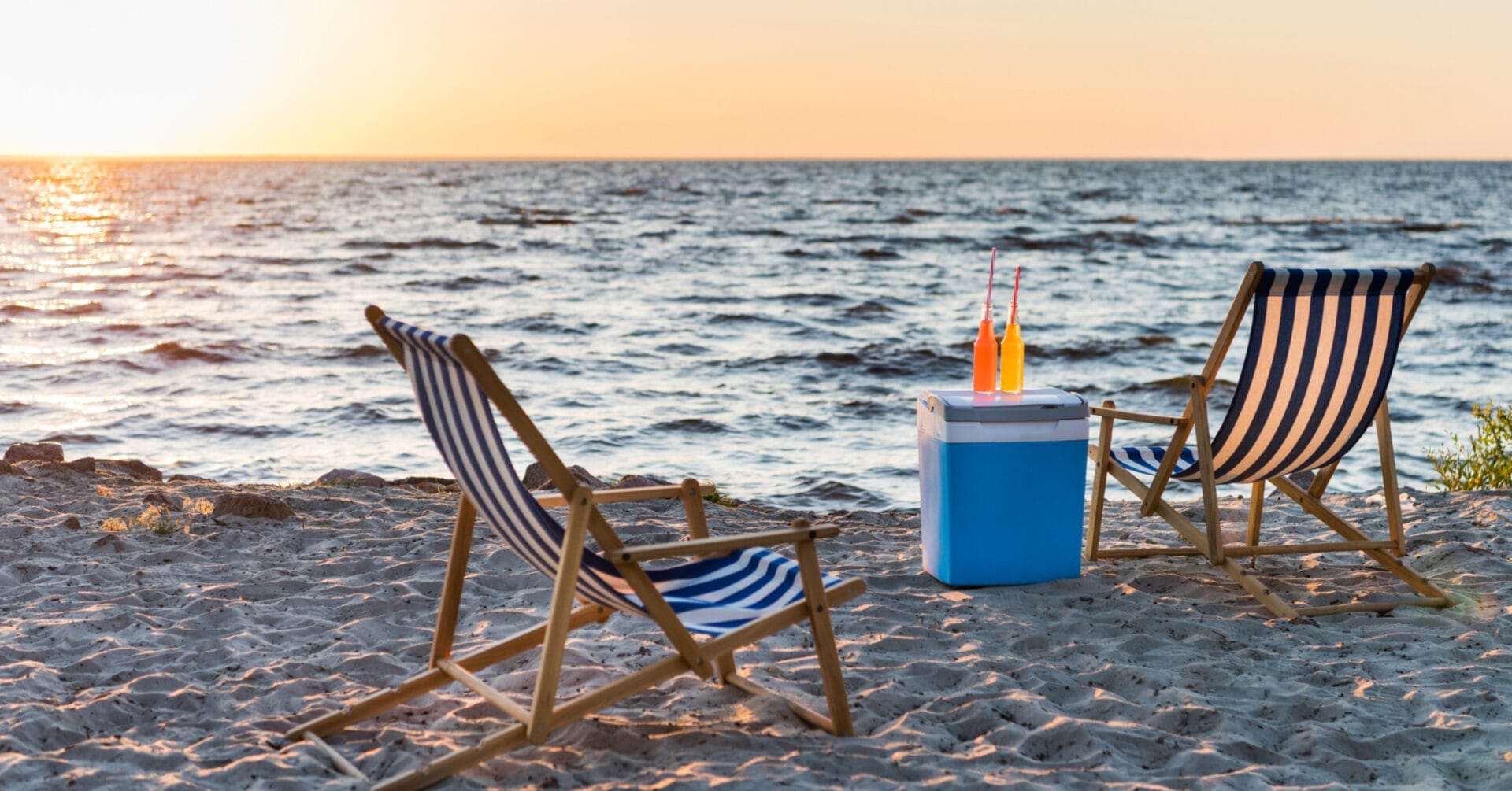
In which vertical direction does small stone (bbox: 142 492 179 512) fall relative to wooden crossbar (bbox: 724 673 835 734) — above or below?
below

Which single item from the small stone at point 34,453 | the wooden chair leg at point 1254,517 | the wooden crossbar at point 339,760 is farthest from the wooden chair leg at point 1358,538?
the small stone at point 34,453

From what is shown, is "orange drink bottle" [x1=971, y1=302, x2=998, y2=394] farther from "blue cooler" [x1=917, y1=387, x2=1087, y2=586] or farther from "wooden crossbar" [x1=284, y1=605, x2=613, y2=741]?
"wooden crossbar" [x1=284, y1=605, x2=613, y2=741]

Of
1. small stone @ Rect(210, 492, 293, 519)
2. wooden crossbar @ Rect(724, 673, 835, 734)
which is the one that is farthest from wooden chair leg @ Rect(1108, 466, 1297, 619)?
small stone @ Rect(210, 492, 293, 519)

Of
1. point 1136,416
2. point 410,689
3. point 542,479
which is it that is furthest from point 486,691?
point 542,479

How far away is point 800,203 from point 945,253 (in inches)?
717

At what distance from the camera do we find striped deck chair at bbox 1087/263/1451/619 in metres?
4.01

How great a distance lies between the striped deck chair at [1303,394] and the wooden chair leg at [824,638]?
1610 millimetres

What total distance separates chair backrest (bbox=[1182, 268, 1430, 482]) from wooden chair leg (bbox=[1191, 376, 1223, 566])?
7 centimetres

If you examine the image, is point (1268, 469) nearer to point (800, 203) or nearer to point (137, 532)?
point (137, 532)

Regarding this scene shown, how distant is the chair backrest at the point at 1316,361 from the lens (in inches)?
157

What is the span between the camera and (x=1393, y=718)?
323 cm

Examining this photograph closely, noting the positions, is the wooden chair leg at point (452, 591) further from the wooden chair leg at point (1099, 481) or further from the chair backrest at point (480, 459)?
the wooden chair leg at point (1099, 481)

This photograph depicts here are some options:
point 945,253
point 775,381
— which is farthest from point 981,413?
point 945,253

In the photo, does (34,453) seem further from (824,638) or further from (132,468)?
(824,638)
